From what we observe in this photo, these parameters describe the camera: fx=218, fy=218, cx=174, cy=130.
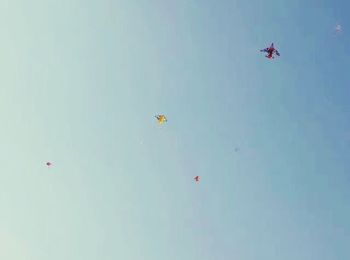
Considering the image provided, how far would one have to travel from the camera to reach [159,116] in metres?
24.8

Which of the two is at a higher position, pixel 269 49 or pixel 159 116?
pixel 269 49

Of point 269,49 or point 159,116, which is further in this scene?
point 159,116

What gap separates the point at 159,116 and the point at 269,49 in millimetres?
13571

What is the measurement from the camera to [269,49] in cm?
2255
